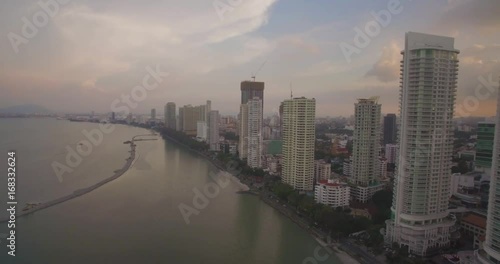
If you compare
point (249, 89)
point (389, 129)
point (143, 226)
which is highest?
point (249, 89)

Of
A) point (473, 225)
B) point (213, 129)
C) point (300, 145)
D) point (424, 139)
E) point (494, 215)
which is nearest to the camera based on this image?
point (494, 215)

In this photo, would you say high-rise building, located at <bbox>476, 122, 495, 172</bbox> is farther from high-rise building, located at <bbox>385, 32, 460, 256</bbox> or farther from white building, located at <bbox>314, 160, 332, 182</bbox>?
white building, located at <bbox>314, 160, 332, 182</bbox>

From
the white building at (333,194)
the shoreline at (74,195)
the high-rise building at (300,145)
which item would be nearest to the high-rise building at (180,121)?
the shoreline at (74,195)

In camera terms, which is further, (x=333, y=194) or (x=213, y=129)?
(x=213, y=129)

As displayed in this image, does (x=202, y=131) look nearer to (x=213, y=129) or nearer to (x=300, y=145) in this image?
(x=213, y=129)

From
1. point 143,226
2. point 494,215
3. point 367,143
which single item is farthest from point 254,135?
point 494,215

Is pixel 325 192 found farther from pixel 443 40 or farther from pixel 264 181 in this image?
pixel 443 40
